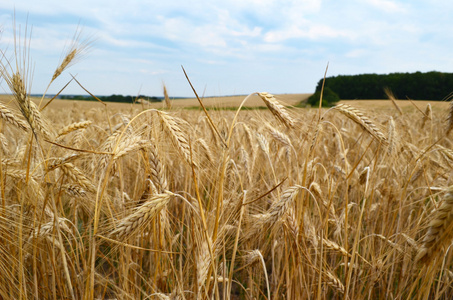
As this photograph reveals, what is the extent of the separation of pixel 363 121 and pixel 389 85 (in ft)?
159

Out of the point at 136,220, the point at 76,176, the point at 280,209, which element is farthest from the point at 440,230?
the point at 76,176

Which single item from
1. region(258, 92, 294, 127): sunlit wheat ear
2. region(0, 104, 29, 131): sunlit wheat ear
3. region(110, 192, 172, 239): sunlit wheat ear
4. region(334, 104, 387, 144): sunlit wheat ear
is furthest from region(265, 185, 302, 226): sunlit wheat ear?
region(0, 104, 29, 131): sunlit wheat ear

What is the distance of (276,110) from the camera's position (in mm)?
1361

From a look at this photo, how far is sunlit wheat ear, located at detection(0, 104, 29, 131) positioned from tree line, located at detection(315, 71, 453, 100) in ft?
117

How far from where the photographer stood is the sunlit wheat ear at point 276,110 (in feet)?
4.42

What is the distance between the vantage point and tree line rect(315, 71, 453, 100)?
35.1 metres

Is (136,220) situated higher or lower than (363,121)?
lower

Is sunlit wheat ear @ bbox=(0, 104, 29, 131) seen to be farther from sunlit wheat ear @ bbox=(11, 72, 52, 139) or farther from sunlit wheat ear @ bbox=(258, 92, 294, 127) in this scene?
sunlit wheat ear @ bbox=(258, 92, 294, 127)

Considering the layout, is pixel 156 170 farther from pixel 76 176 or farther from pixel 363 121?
pixel 363 121

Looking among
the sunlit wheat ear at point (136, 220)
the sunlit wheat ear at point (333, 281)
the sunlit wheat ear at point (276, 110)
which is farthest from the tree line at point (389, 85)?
the sunlit wheat ear at point (136, 220)

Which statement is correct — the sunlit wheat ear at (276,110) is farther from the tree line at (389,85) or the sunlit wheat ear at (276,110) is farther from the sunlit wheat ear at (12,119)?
the tree line at (389,85)

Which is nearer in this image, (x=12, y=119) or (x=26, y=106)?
(x=26, y=106)

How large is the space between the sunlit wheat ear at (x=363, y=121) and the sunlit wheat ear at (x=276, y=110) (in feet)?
1.51

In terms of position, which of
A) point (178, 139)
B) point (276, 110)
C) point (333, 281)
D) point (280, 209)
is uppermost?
point (276, 110)
